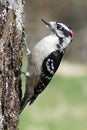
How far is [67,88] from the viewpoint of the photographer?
15.6m

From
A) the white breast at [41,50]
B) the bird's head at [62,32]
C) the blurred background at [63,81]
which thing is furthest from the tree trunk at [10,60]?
the blurred background at [63,81]

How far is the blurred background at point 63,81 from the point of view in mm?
12422

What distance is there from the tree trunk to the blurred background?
16.7ft

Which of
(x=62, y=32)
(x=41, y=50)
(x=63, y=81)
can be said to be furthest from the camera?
(x=63, y=81)

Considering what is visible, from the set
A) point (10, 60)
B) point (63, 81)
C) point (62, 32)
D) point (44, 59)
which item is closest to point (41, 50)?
point (44, 59)

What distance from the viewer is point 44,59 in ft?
24.0

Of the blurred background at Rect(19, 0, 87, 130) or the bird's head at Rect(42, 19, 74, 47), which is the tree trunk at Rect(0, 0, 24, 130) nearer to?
the bird's head at Rect(42, 19, 74, 47)

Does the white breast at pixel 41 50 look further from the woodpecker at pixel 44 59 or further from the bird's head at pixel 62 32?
the bird's head at pixel 62 32

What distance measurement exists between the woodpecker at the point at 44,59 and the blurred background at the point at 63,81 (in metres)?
3.88

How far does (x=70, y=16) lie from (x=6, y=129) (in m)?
14.8

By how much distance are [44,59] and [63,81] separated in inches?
356

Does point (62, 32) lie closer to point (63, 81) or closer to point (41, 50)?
point (41, 50)

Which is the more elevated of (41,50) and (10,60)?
(10,60)

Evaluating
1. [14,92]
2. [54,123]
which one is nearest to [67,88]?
[54,123]
